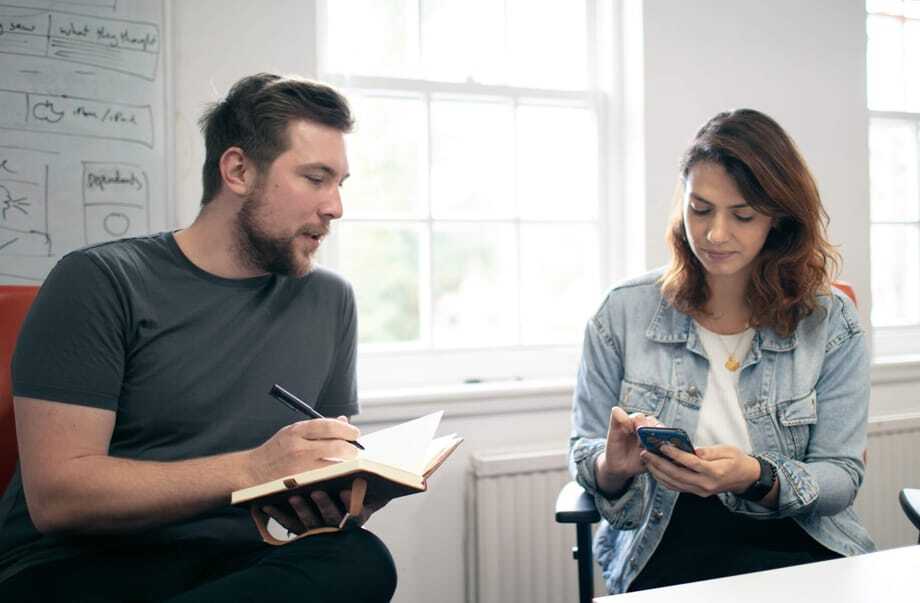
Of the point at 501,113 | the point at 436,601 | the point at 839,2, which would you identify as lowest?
the point at 436,601

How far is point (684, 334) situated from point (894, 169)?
2.00 metres

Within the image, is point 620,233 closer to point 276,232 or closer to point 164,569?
point 276,232

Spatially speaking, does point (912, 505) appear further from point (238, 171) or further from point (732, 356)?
point (238, 171)

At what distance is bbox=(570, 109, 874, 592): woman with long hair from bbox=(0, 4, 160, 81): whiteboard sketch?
129cm

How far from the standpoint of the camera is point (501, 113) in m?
2.56

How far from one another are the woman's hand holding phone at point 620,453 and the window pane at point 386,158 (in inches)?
47.1

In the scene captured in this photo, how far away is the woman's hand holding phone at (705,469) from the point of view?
53.1 inches

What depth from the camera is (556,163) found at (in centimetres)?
263

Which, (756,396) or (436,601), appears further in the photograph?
(436,601)

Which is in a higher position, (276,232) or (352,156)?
(352,156)

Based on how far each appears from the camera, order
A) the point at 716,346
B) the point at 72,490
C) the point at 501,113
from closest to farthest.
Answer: the point at 72,490
the point at 716,346
the point at 501,113

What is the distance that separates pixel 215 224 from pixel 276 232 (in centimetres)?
13

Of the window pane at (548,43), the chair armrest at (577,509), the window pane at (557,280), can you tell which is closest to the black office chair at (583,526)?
the chair armrest at (577,509)

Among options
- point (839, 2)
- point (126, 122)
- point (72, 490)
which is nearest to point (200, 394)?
point (72, 490)
